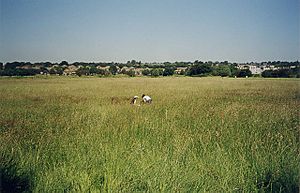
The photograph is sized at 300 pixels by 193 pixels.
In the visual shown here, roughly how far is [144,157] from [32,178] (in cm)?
145

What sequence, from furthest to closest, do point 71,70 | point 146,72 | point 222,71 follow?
point 222,71, point 146,72, point 71,70

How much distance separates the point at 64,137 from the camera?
15.6 ft

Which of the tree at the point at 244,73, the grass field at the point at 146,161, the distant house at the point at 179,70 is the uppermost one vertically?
the distant house at the point at 179,70

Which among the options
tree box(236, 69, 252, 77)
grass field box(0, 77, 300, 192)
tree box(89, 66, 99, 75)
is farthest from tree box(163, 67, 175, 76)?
grass field box(0, 77, 300, 192)

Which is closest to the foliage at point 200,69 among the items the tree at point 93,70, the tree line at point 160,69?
the tree line at point 160,69

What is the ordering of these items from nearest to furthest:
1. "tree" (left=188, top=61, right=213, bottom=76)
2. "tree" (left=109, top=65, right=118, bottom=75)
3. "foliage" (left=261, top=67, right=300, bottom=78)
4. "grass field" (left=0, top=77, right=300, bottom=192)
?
"grass field" (left=0, top=77, right=300, bottom=192) → "foliage" (left=261, top=67, right=300, bottom=78) → "tree" (left=109, top=65, right=118, bottom=75) → "tree" (left=188, top=61, right=213, bottom=76)

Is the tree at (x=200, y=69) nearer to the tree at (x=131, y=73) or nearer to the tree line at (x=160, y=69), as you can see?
the tree line at (x=160, y=69)

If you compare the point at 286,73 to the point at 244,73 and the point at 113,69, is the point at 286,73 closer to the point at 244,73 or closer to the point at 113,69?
the point at 113,69

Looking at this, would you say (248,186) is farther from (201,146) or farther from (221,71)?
(221,71)

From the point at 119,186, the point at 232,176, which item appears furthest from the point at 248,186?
the point at 119,186

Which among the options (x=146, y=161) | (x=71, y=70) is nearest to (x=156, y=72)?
(x=71, y=70)

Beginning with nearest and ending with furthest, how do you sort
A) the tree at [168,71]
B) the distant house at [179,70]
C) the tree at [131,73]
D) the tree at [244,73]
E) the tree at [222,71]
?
the tree at [131,73]
the tree at [168,71]
the distant house at [179,70]
the tree at [244,73]
the tree at [222,71]

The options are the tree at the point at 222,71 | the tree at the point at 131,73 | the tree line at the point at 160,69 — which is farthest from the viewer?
the tree at the point at 222,71

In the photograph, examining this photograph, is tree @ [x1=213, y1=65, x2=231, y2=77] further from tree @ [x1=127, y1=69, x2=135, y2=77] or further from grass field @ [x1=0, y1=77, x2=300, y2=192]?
grass field @ [x1=0, y1=77, x2=300, y2=192]
